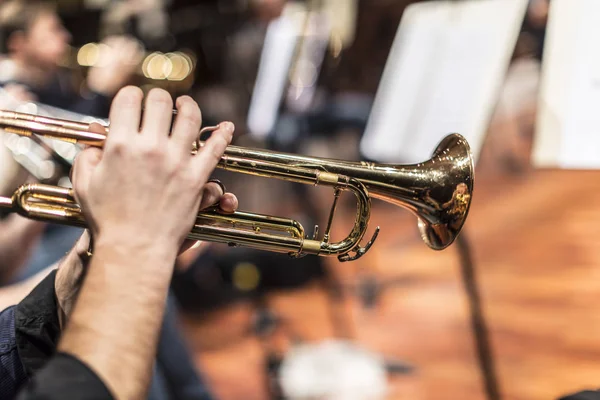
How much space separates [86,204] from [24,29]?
6.32ft

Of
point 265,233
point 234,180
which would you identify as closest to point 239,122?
point 234,180

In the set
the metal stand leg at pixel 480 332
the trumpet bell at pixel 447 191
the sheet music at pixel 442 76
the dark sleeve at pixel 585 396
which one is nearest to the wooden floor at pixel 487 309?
the metal stand leg at pixel 480 332

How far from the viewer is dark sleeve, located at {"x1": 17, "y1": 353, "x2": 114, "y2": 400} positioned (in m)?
0.52

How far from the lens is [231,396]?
6.57 ft

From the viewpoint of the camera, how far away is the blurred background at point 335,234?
1.91 metres

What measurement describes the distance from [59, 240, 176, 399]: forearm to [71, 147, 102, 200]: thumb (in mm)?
76

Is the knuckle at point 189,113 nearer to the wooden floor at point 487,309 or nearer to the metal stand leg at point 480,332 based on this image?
the metal stand leg at point 480,332

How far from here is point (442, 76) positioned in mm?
1639

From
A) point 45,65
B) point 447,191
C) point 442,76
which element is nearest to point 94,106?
point 45,65

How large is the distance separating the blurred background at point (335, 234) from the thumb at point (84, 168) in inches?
35.6

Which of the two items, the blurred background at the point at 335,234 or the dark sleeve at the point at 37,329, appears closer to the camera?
the dark sleeve at the point at 37,329

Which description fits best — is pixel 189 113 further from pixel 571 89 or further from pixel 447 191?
pixel 571 89

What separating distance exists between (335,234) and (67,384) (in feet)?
9.23

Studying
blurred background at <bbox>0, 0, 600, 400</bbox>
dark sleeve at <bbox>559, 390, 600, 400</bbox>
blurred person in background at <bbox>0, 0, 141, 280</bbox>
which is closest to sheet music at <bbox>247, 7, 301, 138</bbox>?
blurred background at <bbox>0, 0, 600, 400</bbox>
